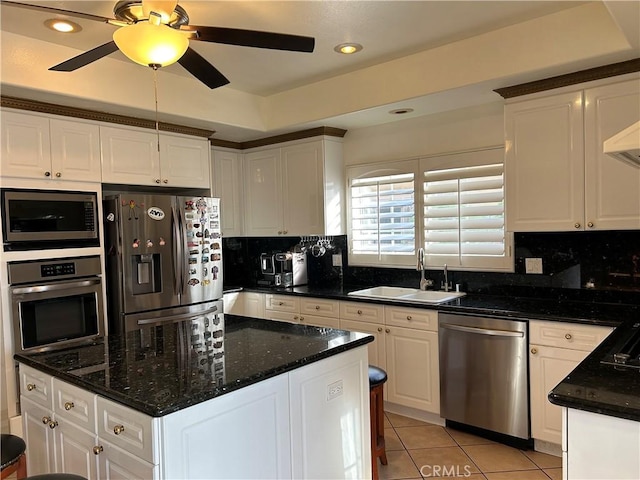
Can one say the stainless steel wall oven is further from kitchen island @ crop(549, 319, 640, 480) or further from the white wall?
kitchen island @ crop(549, 319, 640, 480)

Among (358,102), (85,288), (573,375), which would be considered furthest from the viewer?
(358,102)

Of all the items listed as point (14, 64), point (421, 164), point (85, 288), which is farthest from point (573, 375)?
point (14, 64)

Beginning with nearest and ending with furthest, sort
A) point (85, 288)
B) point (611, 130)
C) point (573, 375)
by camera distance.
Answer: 1. point (573, 375)
2. point (611, 130)
3. point (85, 288)

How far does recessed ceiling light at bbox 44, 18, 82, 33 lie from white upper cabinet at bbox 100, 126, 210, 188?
86 cm

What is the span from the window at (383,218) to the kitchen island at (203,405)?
1826 millimetres

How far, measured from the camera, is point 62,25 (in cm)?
260

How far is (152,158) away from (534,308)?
2.97 meters

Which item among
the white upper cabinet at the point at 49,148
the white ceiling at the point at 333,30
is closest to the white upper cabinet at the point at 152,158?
the white upper cabinet at the point at 49,148

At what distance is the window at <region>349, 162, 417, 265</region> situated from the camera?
3992mm

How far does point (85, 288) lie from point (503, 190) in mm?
3029

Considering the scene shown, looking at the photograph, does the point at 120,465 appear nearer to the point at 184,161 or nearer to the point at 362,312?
the point at 362,312

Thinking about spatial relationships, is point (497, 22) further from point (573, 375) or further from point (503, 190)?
point (573, 375)

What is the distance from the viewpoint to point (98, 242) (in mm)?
3387

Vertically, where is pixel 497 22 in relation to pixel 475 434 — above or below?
above
